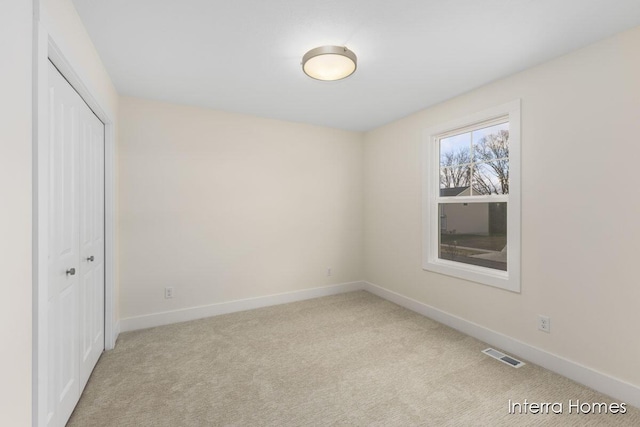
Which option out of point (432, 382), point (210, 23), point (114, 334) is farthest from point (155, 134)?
point (432, 382)

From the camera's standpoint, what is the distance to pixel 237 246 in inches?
147

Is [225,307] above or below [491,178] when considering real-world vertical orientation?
below

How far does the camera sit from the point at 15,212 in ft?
3.60

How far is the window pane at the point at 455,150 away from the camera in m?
3.21

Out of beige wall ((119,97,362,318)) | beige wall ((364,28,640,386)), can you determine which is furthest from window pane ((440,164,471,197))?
beige wall ((119,97,362,318))

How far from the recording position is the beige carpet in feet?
6.11

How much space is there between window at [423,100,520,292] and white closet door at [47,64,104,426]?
11.0 ft

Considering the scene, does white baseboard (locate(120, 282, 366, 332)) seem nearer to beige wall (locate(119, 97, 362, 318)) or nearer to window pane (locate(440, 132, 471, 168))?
beige wall (locate(119, 97, 362, 318))

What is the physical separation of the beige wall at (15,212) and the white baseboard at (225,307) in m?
2.17

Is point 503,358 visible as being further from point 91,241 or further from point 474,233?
point 91,241

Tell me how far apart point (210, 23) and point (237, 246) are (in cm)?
250

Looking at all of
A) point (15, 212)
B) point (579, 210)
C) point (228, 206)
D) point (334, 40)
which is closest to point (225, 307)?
point (228, 206)

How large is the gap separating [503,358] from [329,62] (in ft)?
9.55

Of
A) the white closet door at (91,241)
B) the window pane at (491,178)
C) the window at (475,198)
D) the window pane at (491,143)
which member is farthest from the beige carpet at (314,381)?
the window pane at (491,143)
